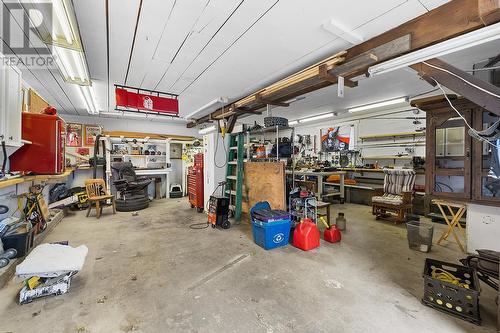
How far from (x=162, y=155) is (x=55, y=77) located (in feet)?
13.0

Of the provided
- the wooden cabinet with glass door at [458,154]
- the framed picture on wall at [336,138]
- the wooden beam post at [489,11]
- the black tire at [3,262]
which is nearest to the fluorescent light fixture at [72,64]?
the black tire at [3,262]

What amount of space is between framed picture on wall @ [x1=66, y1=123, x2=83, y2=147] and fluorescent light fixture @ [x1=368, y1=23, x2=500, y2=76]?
828cm

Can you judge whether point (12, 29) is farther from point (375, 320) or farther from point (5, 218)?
point (375, 320)

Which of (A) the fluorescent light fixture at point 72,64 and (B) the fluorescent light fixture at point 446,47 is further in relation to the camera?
(A) the fluorescent light fixture at point 72,64

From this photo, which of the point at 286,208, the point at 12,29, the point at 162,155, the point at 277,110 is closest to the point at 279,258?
the point at 286,208

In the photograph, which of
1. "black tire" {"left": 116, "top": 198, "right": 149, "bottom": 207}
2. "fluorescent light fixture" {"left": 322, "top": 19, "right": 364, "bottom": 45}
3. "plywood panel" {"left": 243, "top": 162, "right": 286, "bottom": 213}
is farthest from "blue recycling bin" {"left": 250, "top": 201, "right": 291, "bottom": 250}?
"black tire" {"left": 116, "top": 198, "right": 149, "bottom": 207}

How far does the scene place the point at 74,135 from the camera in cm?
691

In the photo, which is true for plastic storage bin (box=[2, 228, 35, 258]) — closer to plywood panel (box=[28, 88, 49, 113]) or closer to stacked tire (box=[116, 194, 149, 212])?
plywood panel (box=[28, 88, 49, 113])

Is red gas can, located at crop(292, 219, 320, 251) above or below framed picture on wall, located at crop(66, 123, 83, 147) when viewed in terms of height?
below

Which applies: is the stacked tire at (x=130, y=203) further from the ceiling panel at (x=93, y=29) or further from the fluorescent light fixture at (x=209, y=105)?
the ceiling panel at (x=93, y=29)

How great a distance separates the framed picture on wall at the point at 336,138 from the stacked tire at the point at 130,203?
20.7ft

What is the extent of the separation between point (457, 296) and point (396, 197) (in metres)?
3.25

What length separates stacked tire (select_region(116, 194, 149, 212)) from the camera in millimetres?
5504

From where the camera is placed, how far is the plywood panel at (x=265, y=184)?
3.90 meters
